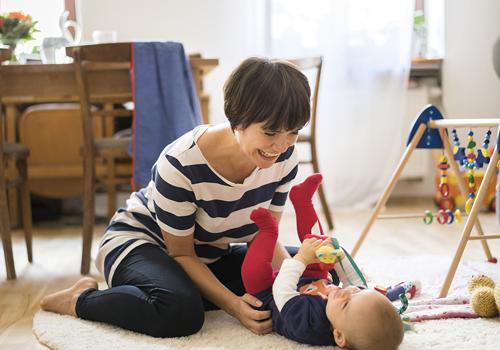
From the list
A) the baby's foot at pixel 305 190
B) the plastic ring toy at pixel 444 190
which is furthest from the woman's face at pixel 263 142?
the plastic ring toy at pixel 444 190

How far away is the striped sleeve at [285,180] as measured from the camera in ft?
5.79

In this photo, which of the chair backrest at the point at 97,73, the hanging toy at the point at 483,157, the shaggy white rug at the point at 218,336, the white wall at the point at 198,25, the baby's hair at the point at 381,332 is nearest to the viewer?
the baby's hair at the point at 381,332

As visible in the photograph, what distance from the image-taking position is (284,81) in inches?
56.5

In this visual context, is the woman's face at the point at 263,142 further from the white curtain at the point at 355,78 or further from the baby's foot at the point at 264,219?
the white curtain at the point at 355,78

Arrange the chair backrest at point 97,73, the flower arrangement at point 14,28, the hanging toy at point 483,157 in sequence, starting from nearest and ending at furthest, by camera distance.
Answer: the hanging toy at point 483,157, the chair backrest at point 97,73, the flower arrangement at point 14,28

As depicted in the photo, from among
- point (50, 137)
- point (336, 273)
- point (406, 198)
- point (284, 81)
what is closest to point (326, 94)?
point (406, 198)

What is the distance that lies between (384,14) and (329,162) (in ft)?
2.89

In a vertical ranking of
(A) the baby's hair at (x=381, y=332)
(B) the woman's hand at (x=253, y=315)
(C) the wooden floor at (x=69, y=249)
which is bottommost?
(C) the wooden floor at (x=69, y=249)

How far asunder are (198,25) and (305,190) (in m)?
2.38

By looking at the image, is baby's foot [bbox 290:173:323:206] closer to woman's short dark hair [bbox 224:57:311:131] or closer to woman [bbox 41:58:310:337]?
woman [bbox 41:58:310:337]

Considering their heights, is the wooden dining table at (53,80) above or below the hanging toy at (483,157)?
above

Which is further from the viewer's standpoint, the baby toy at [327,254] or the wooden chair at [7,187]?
the wooden chair at [7,187]

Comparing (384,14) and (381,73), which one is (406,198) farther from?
(384,14)

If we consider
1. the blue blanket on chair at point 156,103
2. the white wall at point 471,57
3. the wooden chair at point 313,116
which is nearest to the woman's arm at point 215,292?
the blue blanket on chair at point 156,103
